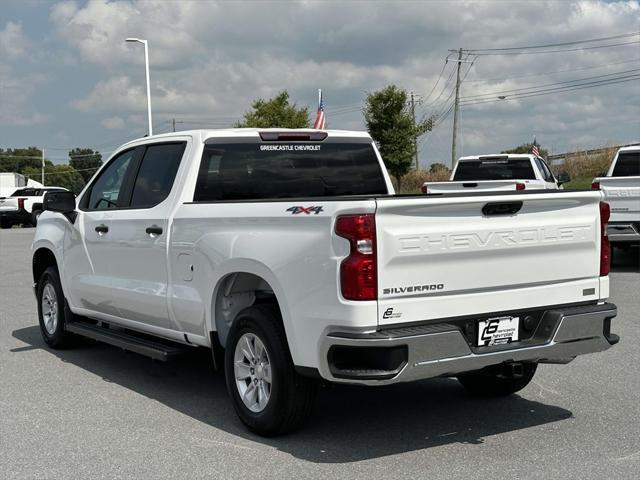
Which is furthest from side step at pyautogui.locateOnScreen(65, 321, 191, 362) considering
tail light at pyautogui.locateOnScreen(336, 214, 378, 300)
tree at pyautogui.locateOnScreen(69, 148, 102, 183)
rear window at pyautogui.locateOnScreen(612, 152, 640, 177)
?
tree at pyautogui.locateOnScreen(69, 148, 102, 183)

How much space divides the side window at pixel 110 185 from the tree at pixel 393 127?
1347 inches

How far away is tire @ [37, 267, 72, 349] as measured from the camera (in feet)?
26.4

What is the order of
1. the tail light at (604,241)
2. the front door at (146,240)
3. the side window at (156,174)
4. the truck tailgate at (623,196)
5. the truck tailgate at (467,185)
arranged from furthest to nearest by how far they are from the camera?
the truck tailgate at (467,185) < the truck tailgate at (623,196) < the side window at (156,174) < the front door at (146,240) < the tail light at (604,241)

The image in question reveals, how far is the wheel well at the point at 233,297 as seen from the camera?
549 centimetres

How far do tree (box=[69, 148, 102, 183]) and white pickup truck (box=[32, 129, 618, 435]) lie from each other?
163690mm

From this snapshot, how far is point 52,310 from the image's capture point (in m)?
8.31

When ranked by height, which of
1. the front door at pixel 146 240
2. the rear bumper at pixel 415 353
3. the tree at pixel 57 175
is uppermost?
the front door at pixel 146 240

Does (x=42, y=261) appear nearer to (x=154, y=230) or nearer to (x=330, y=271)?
(x=154, y=230)

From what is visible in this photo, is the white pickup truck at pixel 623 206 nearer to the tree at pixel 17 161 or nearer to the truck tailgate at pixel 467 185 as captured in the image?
the truck tailgate at pixel 467 185

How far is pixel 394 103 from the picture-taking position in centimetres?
4191

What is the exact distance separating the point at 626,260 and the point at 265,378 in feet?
40.7

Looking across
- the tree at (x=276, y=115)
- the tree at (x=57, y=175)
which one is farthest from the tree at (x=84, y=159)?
the tree at (x=276, y=115)

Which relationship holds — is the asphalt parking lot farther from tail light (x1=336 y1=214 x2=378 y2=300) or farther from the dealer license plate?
tail light (x1=336 y1=214 x2=378 y2=300)

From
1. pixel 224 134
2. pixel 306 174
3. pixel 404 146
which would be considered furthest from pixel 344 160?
pixel 404 146
